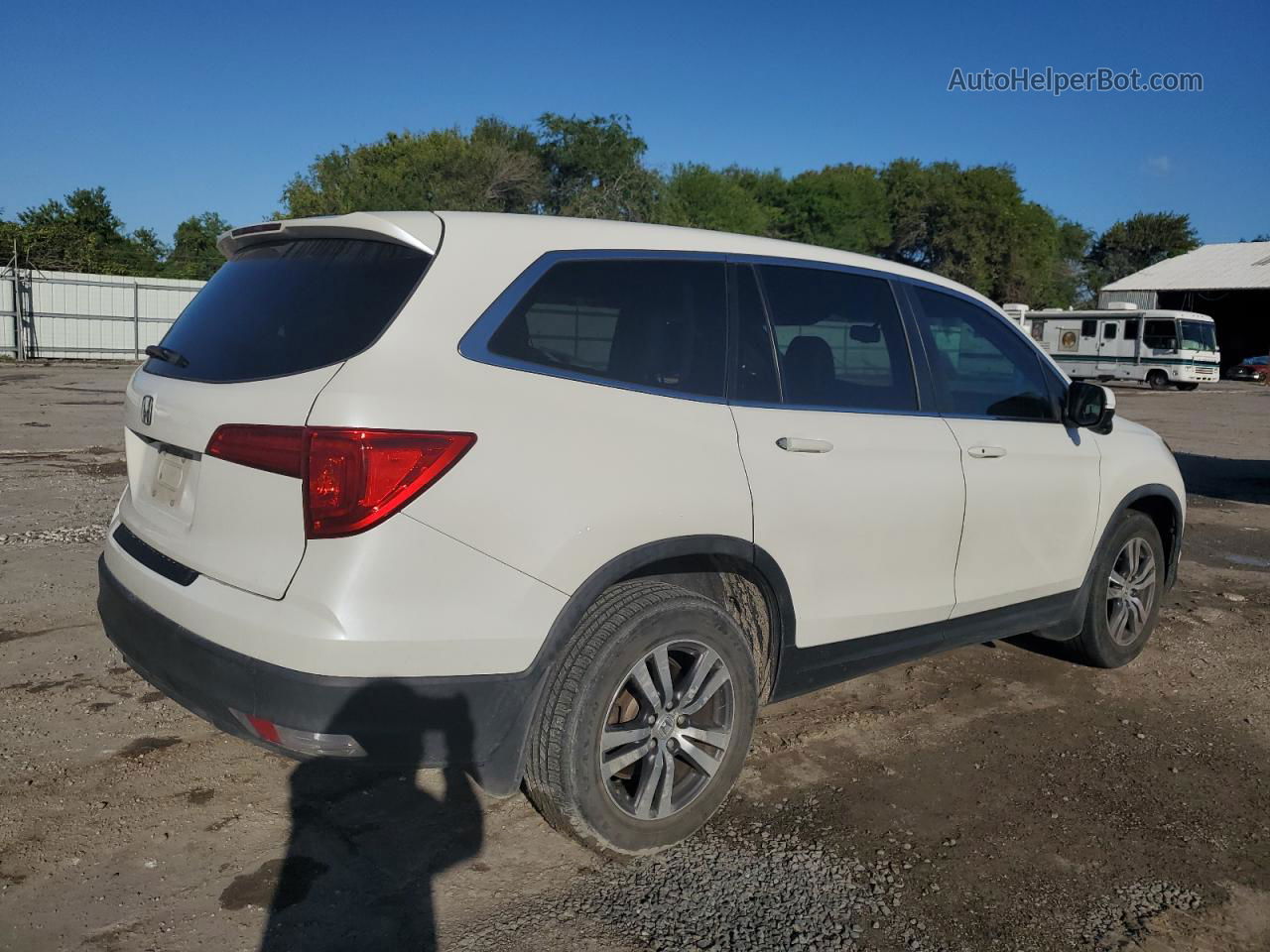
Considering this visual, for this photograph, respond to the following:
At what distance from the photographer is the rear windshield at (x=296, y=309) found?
2.60 m

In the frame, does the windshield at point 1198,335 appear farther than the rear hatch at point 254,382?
Yes

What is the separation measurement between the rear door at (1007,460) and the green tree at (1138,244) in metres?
81.1

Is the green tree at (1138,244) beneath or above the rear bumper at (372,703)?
above

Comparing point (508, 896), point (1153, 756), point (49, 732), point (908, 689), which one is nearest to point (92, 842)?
point (49, 732)

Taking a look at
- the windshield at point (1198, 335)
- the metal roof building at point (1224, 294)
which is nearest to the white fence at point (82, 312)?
the windshield at point (1198, 335)

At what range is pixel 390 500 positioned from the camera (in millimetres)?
2406

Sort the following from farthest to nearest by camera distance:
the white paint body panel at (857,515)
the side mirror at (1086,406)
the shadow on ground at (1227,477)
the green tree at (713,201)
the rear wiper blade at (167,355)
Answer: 1. the green tree at (713,201)
2. the shadow on ground at (1227,477)
3. the side mirror at (1086,406)
4. the white paint body panel at (857,515)
5. the rear wiper blade at (167,355)

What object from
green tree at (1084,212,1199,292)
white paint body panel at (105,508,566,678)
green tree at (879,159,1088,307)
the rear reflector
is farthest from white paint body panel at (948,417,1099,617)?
green tree at (1084,212,1199,292)

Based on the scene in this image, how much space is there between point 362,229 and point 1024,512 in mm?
2752

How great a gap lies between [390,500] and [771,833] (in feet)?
5.52

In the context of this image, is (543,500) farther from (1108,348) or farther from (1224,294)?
(1224,294)

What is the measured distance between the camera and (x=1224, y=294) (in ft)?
154

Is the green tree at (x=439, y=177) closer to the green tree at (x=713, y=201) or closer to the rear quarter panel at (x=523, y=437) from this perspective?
the green tree at (x=713, y=201)

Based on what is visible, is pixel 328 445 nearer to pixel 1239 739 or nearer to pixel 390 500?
pixel 390 500
